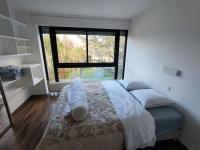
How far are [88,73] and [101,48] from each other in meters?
0.96

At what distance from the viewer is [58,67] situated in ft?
11.3

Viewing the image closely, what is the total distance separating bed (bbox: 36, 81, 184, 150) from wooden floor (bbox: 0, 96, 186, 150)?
522 millimetres

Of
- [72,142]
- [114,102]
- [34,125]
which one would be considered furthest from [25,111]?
[114,102]

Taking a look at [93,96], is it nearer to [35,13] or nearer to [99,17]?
[99,17]

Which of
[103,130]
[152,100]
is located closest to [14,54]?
[103,130]

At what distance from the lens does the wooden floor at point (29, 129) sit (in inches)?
66.0

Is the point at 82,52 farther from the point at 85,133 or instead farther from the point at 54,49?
the point at 85,133

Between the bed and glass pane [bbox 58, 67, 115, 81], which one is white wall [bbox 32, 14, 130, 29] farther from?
the bed

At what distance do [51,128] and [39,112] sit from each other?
1494 mm

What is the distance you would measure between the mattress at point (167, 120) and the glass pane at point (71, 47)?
260 centimetres

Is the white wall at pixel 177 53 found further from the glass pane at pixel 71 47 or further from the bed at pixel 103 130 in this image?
the glass pane at pixel 71 47

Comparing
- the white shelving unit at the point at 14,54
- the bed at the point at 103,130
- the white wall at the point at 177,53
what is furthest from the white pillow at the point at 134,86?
the white shelving unit at the point at 14,54

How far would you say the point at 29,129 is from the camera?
199cm

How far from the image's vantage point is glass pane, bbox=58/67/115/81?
3578mm
